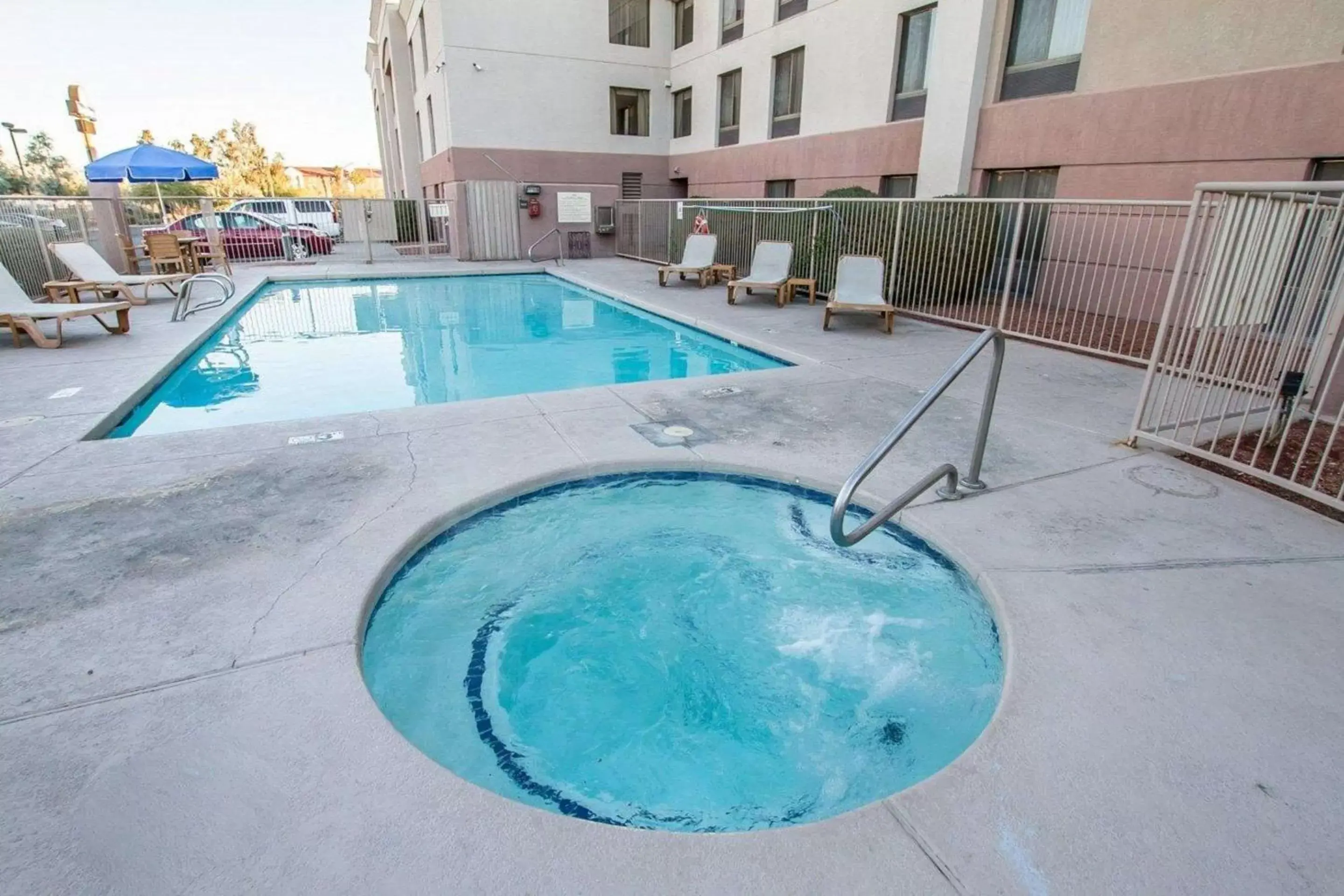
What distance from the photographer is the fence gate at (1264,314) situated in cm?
392

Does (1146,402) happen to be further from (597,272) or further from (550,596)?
(597,272)

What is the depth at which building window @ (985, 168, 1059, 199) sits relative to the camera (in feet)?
35.4

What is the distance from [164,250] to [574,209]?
934 cm

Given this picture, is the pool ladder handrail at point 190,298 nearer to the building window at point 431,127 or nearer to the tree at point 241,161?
the building window at point 431,127

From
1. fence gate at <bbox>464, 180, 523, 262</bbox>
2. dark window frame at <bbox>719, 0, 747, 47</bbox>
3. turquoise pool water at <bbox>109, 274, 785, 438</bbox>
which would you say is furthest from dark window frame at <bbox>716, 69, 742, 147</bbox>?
turquoise pool water at <bbox>109, 274, 785, 438</bbox>

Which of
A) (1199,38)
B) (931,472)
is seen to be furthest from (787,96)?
(931,472)

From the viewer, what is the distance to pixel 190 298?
1138 cm

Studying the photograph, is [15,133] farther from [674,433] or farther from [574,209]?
[674,433]

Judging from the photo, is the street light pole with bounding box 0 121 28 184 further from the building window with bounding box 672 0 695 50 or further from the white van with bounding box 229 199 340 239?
the building window with bounding box 672 0 695 50

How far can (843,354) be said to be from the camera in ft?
24.4

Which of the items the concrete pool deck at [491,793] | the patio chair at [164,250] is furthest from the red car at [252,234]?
the concrete pool deck at [491,793]

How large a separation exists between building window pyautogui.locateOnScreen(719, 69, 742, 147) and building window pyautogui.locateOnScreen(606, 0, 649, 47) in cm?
372

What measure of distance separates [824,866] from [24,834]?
2.08 m

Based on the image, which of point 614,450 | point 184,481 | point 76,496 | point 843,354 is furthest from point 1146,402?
point 76,496
